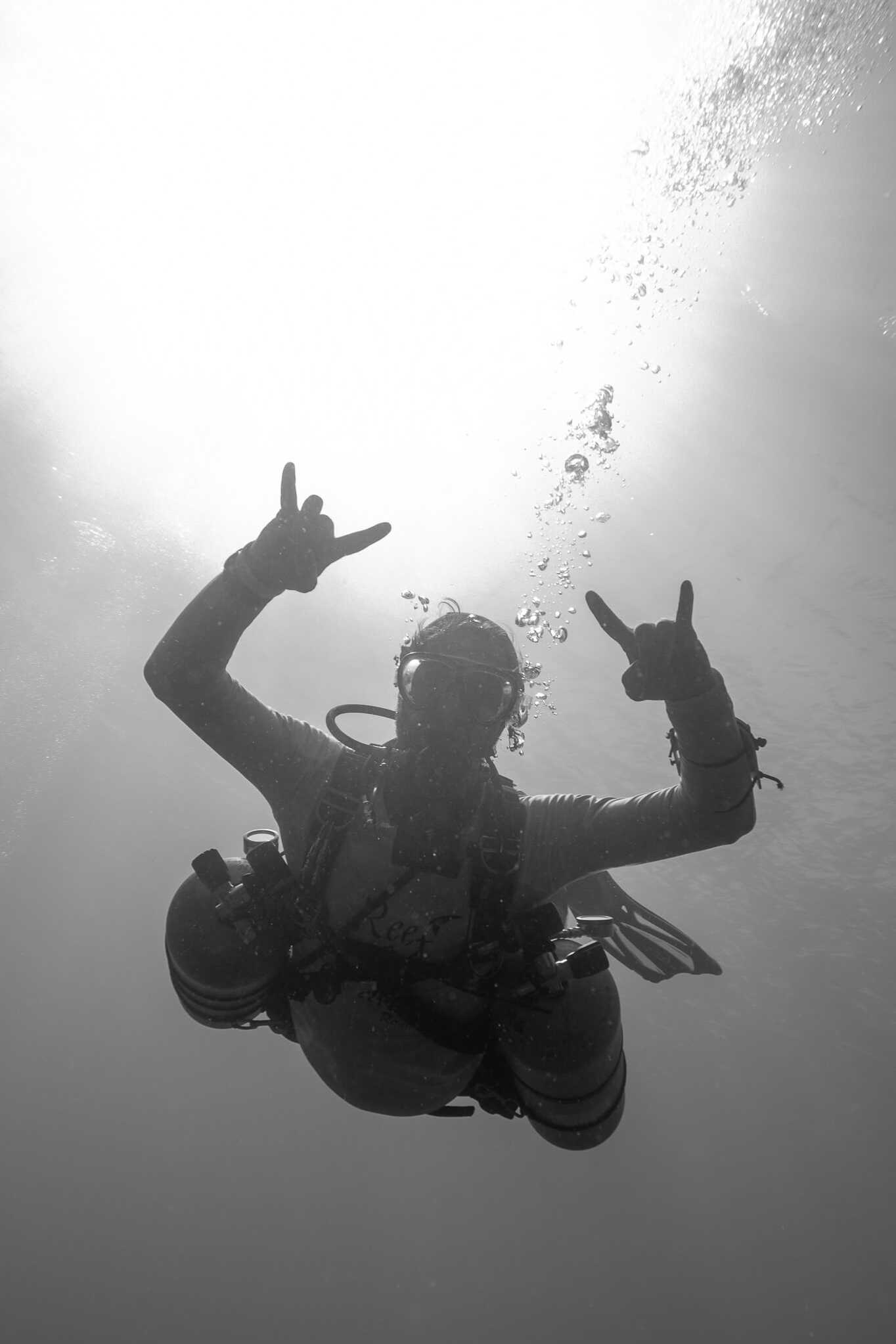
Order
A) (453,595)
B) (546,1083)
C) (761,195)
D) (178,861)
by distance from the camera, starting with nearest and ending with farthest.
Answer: (546,1083)
(761,195)
(453,595)
(178,861)

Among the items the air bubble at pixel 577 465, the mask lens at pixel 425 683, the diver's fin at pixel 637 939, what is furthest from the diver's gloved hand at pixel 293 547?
the air bubble at pixel 577 465

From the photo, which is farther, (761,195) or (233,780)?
(233,780)

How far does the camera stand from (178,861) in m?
47.2

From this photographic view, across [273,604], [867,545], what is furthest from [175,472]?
[867,545]

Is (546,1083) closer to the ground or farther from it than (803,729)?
closer to the ground

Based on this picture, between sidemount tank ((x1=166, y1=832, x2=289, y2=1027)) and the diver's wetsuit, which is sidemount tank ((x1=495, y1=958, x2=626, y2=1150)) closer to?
the diver's wetsuit

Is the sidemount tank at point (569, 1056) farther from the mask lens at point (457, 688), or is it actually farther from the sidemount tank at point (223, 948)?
the mask lens at point (457, 688)

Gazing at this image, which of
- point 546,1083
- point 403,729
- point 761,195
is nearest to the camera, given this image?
point 546,1083

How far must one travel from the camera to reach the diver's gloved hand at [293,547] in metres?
2.67

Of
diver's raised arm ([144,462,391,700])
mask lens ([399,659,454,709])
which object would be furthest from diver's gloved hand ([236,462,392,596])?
mask lens ([399,659,454,709])

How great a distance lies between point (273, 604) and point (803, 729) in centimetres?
1545

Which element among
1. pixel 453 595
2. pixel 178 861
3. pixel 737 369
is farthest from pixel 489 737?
pixel 178 861

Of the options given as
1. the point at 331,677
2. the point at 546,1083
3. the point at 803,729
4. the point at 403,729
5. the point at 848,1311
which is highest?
the point at 331,677

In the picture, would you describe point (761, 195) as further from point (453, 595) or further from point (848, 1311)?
point (848, 1311)
